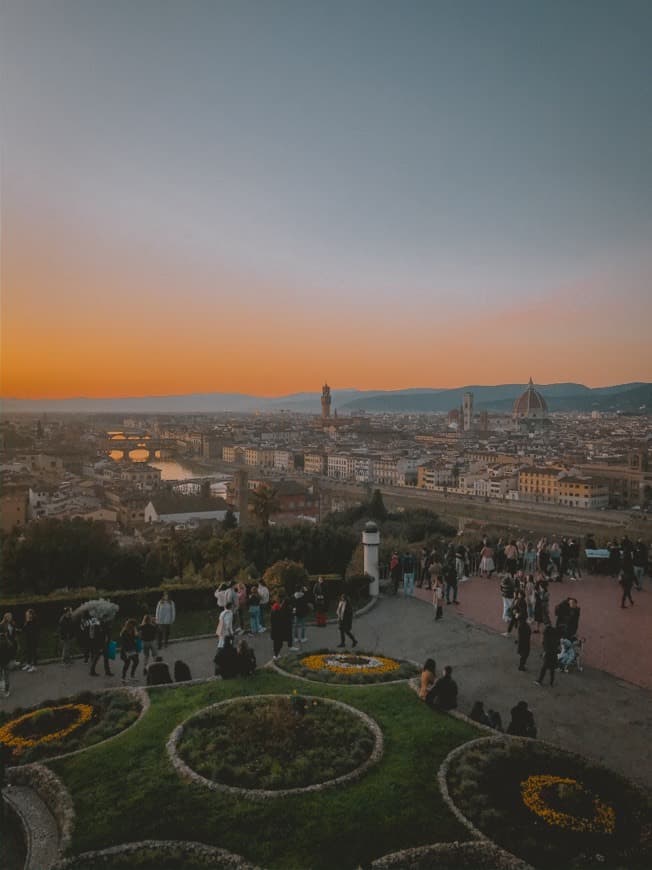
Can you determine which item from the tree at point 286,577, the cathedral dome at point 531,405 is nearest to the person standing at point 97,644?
the tree at point 286,577

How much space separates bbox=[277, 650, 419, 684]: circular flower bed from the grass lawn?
45.3 inches

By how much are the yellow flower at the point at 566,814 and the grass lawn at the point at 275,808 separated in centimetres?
52

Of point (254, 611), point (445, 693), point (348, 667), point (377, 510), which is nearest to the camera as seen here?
point (445, 693)

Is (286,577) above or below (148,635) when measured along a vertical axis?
below

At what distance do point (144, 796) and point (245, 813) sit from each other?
26.5 inches

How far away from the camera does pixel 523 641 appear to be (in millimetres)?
6562

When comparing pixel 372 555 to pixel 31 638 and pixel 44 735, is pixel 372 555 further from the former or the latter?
pixel 44 735

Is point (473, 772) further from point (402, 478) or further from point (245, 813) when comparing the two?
point (402, 478)

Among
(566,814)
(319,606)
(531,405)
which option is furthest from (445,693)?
(531,405)

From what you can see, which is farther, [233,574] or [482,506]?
[482,506]

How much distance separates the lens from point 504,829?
12.5 feet

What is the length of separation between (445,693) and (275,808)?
198 centimetres

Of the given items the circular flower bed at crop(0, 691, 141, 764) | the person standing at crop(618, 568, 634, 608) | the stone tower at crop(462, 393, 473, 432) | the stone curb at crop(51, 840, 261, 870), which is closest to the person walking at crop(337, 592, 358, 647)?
the circular flower bed at crop(0, 691, 141, 764)

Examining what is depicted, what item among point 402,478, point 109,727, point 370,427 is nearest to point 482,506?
point 402,478
